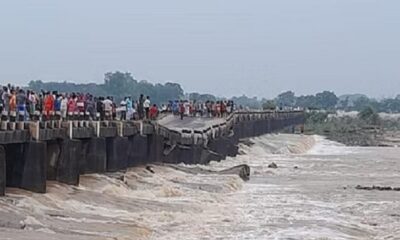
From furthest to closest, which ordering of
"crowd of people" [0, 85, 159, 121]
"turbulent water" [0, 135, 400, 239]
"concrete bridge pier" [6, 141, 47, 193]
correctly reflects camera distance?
"crowd of people" [0, 85, 159, 121]
"concrete bridge pier" [6, 141, 47, 193]
"turbulent water" [0, 135, 400, 239]

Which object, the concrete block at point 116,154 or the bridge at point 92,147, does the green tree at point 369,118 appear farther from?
the concrete block at point 116,154

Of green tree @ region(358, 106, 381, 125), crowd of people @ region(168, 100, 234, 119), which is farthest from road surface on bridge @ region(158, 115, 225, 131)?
green tree @ region(358, 106, 381, 125)

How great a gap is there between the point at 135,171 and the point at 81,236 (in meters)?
16.6

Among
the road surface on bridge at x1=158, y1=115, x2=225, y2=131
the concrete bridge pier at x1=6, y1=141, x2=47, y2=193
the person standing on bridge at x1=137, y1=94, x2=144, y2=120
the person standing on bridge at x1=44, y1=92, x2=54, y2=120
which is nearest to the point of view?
the concrete bridge pier at x1=6, y1=141, x2=47, y2=193

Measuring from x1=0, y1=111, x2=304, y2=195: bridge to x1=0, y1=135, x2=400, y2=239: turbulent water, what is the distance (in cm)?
67

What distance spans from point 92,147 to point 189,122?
25910 mm

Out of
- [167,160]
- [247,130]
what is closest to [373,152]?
[247,130]

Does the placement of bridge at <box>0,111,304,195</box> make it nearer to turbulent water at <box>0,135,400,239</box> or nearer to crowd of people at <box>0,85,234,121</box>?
crowd of people at <box>0,85,234,121</box>

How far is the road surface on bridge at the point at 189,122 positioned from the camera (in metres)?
54.5

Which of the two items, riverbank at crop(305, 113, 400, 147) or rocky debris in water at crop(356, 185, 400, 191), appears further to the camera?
riverbank at crop(305, 113, 400, 147)


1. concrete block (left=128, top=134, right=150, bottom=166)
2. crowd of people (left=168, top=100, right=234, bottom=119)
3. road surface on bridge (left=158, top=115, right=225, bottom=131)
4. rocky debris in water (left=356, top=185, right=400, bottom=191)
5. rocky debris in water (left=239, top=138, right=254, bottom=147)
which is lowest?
rocky debris in water (left=356, top=185, right=400, bottom=191)

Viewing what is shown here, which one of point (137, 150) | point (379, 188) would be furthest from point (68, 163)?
point (379, 188)

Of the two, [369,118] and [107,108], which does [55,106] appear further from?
[369,118]

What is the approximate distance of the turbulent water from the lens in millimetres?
20641
